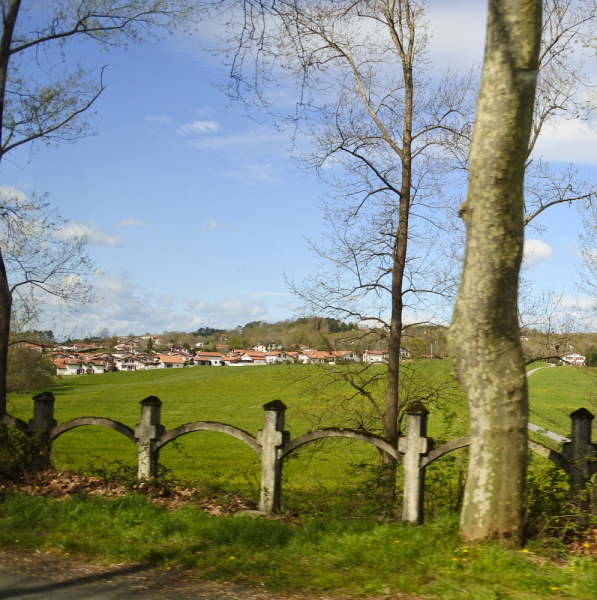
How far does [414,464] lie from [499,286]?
2.29m

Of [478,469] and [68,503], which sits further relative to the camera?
[68,503]

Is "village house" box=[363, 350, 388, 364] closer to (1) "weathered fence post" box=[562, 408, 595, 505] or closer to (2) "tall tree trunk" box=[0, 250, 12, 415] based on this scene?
(1) "weathered fence post" box=[562, 408, 595, 505]

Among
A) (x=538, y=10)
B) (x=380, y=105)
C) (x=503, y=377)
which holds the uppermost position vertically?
(x=380, y=105)

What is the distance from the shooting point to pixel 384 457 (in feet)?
35.1

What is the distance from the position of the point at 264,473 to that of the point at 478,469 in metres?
2.88

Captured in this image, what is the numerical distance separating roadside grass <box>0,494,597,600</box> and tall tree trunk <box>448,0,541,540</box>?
507 millimetres

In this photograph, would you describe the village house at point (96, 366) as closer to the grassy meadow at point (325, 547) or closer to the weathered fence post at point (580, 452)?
the grassy meadow at point (325, 547)

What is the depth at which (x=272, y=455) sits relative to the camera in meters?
7.45

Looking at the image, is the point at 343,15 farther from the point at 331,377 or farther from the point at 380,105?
the point at 331,377

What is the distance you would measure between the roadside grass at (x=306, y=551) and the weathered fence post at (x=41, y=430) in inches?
64.4

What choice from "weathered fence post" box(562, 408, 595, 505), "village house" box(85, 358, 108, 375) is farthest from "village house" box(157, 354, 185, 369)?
"weathered fence post" box(562, 408, 595, 505)

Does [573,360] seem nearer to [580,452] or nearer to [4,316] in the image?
[580,452]

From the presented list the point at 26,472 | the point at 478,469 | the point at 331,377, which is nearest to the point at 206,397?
the point at 331,377

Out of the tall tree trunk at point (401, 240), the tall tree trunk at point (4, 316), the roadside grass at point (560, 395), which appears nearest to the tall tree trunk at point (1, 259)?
the tall tree trunk at point (4, 316)
